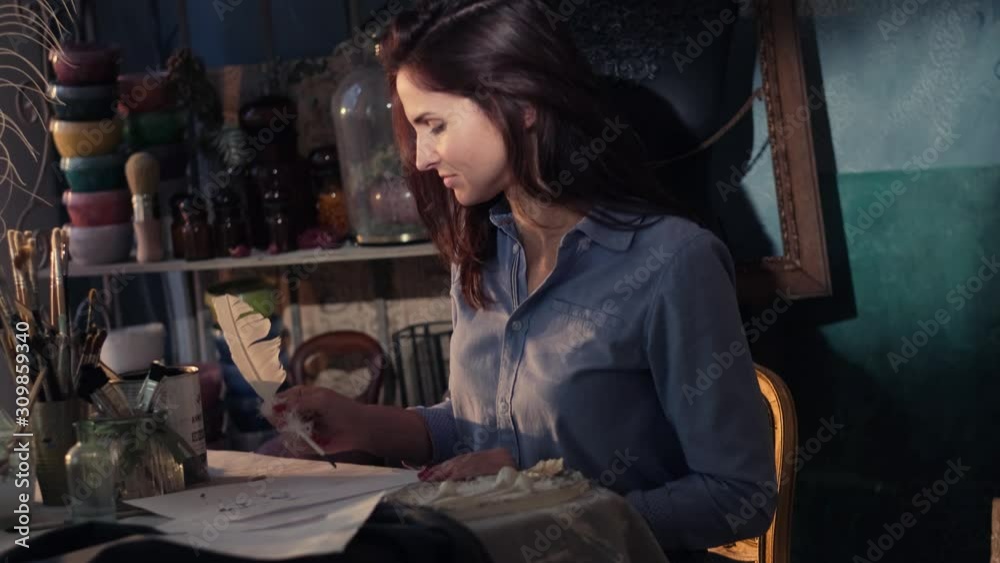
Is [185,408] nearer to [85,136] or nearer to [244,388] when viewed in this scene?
[244,388]

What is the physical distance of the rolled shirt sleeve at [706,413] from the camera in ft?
5.29

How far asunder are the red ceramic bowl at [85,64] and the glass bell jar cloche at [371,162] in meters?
0.64

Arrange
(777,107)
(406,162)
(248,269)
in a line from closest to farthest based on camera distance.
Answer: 1. (406,162)
2. (777,107)
3. (248,269)

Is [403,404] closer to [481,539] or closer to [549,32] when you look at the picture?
[549,32]

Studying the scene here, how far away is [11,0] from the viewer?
11.5ft

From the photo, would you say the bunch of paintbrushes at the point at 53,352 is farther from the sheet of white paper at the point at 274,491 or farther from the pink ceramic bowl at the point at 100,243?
the pink ceramic bowl at the point at 100,243

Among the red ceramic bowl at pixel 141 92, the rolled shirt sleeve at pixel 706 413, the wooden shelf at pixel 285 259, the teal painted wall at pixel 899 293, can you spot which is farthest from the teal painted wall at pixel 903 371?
the red ceramic bowl at pixel 141 92

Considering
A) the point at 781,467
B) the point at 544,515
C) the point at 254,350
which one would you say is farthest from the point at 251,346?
the point at 781,467

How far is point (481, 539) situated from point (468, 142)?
67 centimetres

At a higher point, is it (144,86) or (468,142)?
(144,86)

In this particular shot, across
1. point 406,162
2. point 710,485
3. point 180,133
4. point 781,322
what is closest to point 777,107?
point 781,322

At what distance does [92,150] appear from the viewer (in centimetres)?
340

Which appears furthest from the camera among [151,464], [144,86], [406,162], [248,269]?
[248,269]

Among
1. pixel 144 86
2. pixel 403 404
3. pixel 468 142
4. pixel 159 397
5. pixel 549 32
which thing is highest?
pixel 144 86
